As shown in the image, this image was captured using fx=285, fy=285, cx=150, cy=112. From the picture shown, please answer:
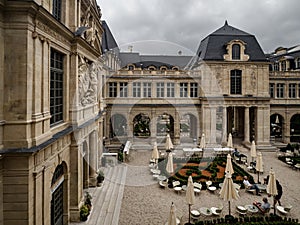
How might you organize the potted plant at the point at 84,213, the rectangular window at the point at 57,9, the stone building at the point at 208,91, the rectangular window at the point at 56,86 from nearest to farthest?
1. the rectangular window at the point at 56,86
2. the rectangular window at the point at 57,9
3. the potted plant at the point at 84,213
4. the stone building at the point at 208,91

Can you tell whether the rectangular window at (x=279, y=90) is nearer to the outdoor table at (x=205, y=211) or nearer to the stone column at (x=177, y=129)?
the stone column at (x=177, y=129)

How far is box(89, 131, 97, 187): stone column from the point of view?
20.2m

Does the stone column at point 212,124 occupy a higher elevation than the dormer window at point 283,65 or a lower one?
lower

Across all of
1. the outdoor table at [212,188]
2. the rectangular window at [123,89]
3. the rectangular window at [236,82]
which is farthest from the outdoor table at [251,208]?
the rectangular window at [123,89]

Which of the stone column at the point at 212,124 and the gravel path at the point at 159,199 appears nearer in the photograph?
the gravel path at the point at 159,199

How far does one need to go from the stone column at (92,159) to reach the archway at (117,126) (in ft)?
61.2

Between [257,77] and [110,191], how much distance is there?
26665mm

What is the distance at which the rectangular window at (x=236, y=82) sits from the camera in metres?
37.6

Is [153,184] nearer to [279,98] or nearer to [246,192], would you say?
[246,192]

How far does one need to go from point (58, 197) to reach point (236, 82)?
99.0ft

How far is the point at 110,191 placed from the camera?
1981 centimetres

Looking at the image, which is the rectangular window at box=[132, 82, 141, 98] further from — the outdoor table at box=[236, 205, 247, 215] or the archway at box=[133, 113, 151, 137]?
the outdoor table at box=[236, 205, 247, 215]

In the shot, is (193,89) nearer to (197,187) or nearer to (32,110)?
(197,187)

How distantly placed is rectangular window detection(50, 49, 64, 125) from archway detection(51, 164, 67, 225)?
2.38m
